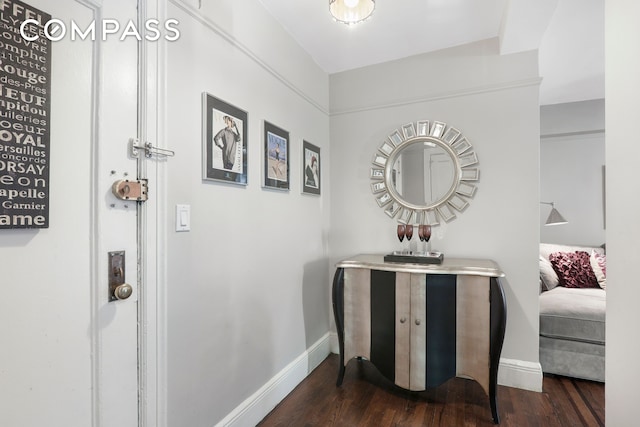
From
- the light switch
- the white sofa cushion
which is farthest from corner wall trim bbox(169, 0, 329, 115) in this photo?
the white sofa cushion

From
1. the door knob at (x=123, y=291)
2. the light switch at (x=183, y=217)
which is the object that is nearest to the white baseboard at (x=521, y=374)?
the light switch at (x=183, y=217)

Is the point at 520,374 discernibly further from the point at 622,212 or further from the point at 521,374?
the point at 622,212

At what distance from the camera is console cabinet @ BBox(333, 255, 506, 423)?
1876 mm

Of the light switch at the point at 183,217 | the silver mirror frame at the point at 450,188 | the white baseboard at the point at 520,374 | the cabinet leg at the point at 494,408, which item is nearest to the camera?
the light switch at the point at 183,217

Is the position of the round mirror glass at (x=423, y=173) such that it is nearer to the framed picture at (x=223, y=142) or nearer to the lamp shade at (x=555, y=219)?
the framed picture at (x=223, y=142)

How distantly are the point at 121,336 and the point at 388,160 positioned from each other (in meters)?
2.13

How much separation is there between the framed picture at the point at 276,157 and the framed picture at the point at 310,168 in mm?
254

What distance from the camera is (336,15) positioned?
1570 mm

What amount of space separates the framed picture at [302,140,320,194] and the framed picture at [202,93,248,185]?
2.35ft

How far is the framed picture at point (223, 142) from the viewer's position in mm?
1498

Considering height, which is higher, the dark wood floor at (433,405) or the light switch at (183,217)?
the light switch at (183,217)

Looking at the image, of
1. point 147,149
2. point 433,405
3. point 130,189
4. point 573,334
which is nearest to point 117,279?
point 130,189

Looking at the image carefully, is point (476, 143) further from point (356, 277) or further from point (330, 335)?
point (330, 335)

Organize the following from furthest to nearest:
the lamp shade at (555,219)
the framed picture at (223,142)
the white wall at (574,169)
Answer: the white wall at (574,169) → the lamp shade at (555,219) → the framed picture at (223,142)
